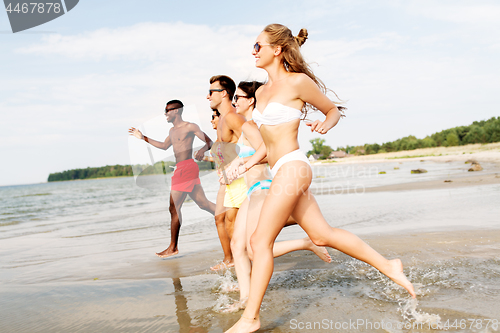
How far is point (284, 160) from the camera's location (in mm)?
2543

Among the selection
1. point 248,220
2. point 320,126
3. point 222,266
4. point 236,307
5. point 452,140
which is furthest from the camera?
point 452,140

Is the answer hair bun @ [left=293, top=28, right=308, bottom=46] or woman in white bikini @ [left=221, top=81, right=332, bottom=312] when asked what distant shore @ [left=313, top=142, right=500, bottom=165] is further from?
hair bun @ [left=293, top=28, right=308, bottom=46]

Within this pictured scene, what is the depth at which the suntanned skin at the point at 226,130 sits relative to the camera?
4105 mm

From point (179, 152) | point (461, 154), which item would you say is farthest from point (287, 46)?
point (461, 154)

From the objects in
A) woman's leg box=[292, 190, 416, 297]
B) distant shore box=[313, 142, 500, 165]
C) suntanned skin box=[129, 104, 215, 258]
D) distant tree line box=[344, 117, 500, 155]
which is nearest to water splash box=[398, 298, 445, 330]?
woman's leg box=[292, 190, 416, 297]

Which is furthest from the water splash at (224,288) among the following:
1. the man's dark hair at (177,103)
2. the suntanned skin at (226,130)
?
the man's dark hair at (177,103)

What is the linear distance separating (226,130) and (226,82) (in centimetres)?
67

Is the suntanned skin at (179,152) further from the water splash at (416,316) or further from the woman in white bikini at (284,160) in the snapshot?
the water splash at (416,316)

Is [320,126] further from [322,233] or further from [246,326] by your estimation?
[246,326]

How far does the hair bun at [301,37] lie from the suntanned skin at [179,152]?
8.97ft

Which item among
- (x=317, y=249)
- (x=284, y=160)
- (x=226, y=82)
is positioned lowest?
(x=317, y=249)

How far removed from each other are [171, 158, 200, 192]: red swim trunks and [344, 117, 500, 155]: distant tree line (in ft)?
192

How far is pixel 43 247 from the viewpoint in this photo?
298 inches

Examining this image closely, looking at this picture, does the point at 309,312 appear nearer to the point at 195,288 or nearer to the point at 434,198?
the point at 195,288
